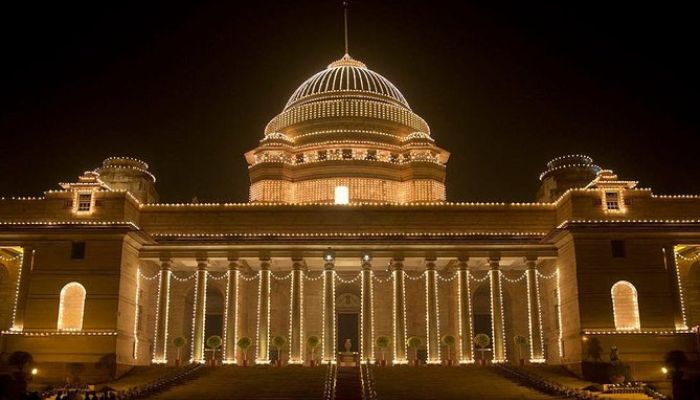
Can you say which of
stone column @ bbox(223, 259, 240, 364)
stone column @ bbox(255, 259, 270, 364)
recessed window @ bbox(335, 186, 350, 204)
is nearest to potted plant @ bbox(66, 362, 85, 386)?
stone column @ bbox(223, 259, 240, 364)

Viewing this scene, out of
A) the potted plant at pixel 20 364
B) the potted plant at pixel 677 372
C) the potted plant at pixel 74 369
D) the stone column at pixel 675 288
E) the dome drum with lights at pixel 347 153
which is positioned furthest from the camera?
the dome drum with lights at pixel 347 153

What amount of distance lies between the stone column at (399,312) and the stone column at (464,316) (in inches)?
122

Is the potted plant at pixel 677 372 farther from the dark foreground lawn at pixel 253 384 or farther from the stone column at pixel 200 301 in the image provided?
the stone column at pixel 200 301

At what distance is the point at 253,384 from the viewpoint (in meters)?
32.9

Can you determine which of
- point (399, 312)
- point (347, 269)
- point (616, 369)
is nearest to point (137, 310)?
point (347, 269)

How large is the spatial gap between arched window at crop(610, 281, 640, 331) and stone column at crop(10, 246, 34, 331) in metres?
29.5

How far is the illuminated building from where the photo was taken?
38156mm

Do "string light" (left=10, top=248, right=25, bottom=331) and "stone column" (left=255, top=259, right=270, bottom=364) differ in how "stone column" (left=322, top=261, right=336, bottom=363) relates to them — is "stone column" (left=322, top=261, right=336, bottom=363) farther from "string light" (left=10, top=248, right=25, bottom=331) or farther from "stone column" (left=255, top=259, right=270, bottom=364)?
"string light" (left=10, top=248, right=25, bottom=331)

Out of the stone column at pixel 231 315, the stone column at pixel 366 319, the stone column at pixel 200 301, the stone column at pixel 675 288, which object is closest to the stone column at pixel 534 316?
the stone column at pixel 675 288

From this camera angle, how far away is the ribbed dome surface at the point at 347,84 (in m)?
58.4

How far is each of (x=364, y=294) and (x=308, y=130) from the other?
16768 mm

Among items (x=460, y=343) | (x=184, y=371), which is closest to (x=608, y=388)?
(x=460, y=343)

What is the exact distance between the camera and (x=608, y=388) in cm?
3130

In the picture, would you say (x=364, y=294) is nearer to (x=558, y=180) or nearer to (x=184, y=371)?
(x=184, y=371)
